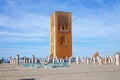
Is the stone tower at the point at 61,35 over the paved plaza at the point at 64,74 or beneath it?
over

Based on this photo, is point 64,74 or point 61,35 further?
point 61,35

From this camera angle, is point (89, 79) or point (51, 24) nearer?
point (89, 79)

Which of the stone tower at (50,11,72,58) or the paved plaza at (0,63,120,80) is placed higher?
the stone tower at (50,11,72,58)

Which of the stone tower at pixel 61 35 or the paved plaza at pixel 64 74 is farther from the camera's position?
the stone tower at pixel 61 35

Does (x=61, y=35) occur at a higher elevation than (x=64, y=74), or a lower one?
higher

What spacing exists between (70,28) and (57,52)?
287 inches

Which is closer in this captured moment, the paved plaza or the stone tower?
the paved plaza

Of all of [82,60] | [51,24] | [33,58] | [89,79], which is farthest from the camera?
[51,24]

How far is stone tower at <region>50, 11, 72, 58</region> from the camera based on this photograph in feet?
163

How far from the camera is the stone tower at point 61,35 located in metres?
49.5

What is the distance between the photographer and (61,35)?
50.9 m

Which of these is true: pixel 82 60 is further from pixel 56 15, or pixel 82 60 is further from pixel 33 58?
pixel 56 15

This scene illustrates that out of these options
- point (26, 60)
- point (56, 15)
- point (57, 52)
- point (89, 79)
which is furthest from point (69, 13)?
point (89, 79)

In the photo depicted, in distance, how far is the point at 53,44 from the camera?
5194 cm
